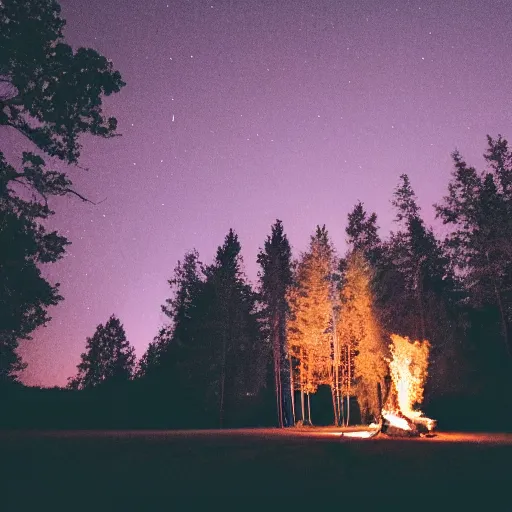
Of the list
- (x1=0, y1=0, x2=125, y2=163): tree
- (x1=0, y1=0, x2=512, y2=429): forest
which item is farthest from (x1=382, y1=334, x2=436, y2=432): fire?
(x1=0, y1=0, x2=125, y2=163): tree

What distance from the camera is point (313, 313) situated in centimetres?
3225

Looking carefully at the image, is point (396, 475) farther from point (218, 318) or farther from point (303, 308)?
point (218, 318)

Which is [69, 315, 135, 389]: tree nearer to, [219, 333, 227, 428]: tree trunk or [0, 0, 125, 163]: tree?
[219, 333, 227, 428]: tree trunk

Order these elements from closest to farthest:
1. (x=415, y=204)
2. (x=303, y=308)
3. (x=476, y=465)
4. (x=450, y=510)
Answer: (x=450, y=510)
(x=476, y=465)
(x=303, y=308)
(x=415, y=204)

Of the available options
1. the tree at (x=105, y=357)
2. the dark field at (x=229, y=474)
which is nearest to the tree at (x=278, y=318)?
the dark field at (x=229, y=474)

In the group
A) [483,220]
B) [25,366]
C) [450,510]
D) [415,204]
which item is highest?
[415,204]

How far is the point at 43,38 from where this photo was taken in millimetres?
12016

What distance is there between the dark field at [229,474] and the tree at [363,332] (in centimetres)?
1832

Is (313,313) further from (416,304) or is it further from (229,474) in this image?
(229,474)

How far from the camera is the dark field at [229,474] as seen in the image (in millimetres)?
6809

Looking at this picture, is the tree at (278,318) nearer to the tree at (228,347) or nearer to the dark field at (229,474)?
the tree at (228,347)

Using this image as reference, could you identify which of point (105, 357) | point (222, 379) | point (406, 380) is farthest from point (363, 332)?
point (105, 357)

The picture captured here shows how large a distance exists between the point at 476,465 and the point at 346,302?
73.9 feet

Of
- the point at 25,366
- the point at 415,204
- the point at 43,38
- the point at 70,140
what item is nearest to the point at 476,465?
the point at 70,140
